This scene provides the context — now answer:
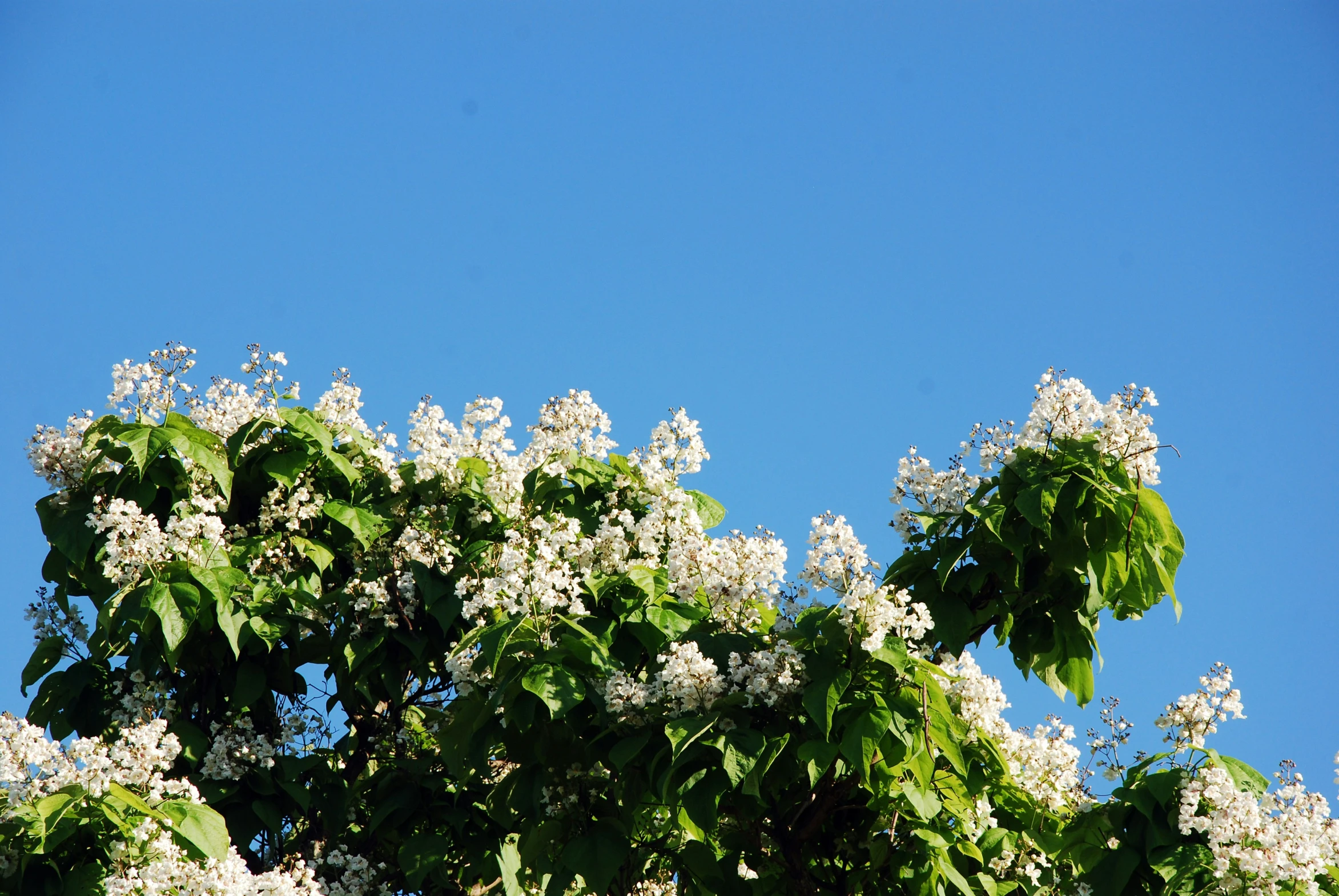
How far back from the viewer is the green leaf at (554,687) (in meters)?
5.57

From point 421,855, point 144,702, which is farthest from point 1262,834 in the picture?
point 144,702

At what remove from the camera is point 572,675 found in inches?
226

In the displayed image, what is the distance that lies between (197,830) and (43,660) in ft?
7.38

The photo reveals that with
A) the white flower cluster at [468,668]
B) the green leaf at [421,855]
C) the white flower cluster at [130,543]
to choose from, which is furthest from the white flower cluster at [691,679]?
the white flower cluster at [130,543]

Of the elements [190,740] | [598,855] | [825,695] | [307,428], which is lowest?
[598,855]

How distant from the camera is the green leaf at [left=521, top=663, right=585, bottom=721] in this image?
5.57 meters

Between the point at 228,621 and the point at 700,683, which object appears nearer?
the point at 700,683

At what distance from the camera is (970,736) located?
610 centimetres

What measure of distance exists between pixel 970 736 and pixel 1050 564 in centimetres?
88

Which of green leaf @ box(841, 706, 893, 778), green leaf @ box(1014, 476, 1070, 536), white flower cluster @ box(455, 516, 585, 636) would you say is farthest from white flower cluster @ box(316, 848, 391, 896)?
green leaf @ box(1014, 476, 1070, 536)

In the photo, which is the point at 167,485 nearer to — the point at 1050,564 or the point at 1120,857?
the point at 1050,564

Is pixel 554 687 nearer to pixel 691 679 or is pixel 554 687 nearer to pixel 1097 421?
pixel 691 679

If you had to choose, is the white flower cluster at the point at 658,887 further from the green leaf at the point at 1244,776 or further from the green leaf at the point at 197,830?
the green leaf at the point at 1244,776

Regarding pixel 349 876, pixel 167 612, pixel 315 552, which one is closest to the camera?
pixel 167 612
